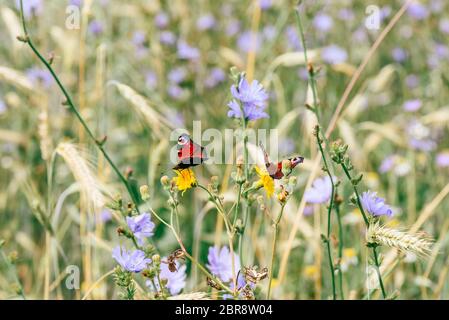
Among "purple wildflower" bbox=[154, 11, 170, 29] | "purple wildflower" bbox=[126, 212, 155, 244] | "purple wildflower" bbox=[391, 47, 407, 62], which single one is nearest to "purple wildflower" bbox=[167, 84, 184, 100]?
"purple wildflower" bbox=[154, 11, 170, 29]

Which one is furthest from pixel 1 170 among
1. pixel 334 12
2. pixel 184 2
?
pixel 334 12

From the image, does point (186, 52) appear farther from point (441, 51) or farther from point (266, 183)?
point (266, 183)

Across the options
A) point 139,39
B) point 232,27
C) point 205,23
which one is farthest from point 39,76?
point 232,27

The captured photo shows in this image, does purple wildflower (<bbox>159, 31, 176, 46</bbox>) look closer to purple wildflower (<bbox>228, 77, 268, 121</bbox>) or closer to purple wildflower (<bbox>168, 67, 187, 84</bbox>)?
purple wildflower (<bbox>168, 67, 187, 84</bbox>)

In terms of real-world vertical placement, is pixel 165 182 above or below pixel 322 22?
below

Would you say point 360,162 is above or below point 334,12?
below

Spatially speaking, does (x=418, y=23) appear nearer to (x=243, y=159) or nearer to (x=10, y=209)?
(x=10, y=209)

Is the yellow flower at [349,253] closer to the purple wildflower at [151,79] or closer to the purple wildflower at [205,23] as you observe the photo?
the purple wildflower at [151,79]
